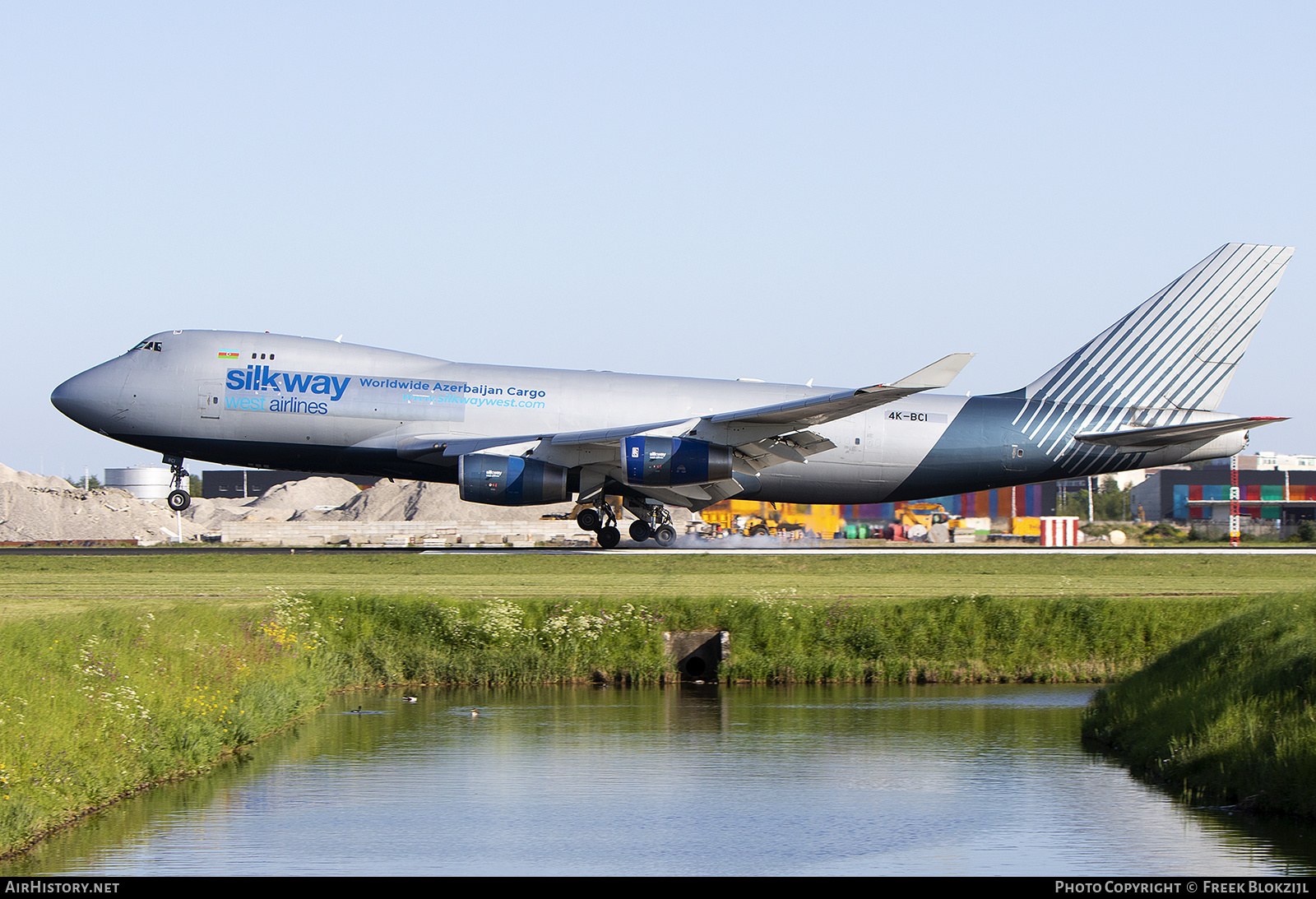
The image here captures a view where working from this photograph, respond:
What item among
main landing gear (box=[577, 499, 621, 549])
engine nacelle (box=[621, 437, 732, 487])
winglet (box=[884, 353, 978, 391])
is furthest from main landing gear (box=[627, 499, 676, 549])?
winglet (box=[884, 353, 978, 391])

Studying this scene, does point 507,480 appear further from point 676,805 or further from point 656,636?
point 676,805

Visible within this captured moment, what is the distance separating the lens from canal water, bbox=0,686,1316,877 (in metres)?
12.6

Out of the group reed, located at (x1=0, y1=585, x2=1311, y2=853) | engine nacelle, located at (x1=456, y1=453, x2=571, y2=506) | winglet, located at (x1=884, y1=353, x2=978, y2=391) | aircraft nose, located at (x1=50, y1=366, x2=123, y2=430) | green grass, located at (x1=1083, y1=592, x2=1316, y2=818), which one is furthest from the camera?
aircraft nose, located at (x1=50, y1=366, x2=123, y2=430)

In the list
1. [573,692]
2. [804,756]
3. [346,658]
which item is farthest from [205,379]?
[804,756]

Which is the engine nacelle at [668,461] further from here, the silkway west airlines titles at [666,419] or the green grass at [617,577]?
the green grass at [617,577]

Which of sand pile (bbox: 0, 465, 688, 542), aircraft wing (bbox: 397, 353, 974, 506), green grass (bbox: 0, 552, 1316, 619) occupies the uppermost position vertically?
aircraft wing (bbox: 397, 353, 974, 506)

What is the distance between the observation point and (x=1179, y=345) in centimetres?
4225

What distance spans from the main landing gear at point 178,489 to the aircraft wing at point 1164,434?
1037 inches

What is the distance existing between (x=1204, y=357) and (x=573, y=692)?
27689 mm

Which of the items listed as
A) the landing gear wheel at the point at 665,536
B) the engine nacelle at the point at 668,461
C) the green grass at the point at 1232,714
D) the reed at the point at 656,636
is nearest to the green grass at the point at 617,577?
the reed at the point at 656,636

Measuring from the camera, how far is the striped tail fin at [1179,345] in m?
41.7

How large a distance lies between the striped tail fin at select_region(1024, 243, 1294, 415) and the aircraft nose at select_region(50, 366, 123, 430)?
89.9 ft

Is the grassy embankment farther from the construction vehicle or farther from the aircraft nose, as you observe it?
the construction vehicle

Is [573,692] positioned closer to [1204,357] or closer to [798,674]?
[798,674]
